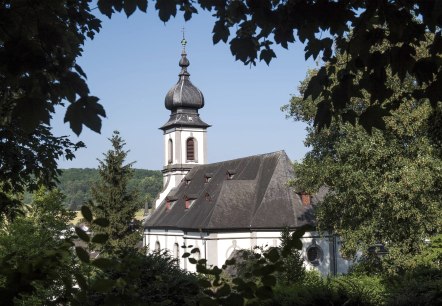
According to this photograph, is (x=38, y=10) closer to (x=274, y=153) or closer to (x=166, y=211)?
(x=274, y=153)

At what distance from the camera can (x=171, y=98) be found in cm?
5503

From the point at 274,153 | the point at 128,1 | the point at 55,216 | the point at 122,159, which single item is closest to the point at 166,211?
the point at 122,159

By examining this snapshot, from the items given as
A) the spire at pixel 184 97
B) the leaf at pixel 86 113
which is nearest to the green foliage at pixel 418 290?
the leaf at pixel 86 113

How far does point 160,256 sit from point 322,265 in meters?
26.6

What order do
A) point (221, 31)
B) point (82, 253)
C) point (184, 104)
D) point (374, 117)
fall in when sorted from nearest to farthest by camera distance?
point (82, 253)
point (374, 117)
point (221, 31)
point (184, 104)

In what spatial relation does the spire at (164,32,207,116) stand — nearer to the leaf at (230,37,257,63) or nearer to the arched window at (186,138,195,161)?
the arched window at (186,138,195,161)

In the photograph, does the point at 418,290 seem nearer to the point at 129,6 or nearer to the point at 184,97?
the point at 129,6

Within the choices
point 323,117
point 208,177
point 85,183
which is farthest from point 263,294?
point 85,183

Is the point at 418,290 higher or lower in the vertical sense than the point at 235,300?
lower

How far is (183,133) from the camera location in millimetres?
54656

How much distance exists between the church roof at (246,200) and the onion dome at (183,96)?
9.62 m

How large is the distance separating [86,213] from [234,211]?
37143 millimetres

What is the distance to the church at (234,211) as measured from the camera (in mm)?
37875

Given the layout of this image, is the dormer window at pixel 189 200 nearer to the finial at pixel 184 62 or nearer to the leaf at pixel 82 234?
the finial at pixel 184 62
